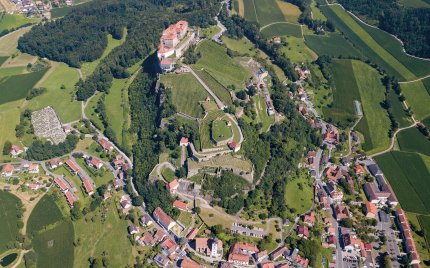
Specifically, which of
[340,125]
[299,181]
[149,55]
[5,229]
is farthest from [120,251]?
[149,55]

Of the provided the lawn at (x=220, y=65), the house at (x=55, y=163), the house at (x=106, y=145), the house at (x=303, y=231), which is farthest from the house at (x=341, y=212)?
the house at (x=55, y=163)

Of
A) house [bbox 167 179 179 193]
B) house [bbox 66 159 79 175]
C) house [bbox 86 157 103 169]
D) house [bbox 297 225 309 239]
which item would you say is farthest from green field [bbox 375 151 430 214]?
house [bbox 66 159 79 175]

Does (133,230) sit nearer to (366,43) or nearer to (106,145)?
(106,145)

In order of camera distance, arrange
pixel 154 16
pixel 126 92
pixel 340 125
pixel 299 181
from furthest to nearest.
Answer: pixel 154 16 < pixel 126 92 < pixel 340 125 < pixel 299 181

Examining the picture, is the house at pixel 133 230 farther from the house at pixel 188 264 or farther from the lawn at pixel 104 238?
the house at pixel 188 264

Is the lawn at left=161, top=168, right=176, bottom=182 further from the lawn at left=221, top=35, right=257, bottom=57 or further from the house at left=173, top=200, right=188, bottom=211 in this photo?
the lawn at left=221, top=35, right=257, bottom=57

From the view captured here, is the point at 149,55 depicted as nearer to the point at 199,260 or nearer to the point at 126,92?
the point at 126,92
